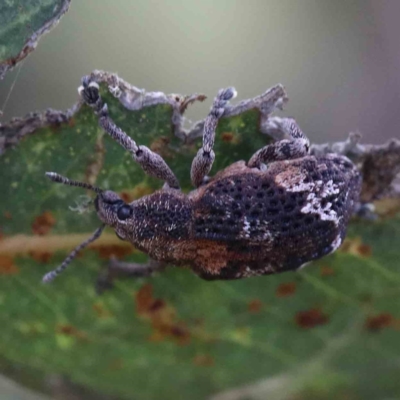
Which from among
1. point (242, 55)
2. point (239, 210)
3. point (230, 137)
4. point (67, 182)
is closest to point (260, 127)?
point (230, 137)

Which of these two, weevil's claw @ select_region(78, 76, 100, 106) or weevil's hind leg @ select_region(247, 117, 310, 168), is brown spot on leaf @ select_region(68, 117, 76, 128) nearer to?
weevil's claw @ select_region(78, 76, 100, 106)

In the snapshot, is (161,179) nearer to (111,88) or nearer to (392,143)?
(111,88)

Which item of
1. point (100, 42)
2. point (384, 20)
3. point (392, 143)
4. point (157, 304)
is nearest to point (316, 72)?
point (384, 20)

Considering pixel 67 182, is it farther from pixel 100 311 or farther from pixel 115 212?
pixel 100 311

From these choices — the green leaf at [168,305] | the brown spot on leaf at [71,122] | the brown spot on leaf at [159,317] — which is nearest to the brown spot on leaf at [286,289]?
the green leaf at [168,305]

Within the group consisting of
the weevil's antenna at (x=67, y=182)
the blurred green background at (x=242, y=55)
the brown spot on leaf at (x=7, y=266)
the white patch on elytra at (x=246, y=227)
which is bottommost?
the brown spot on leaf at (x=7, y=266)

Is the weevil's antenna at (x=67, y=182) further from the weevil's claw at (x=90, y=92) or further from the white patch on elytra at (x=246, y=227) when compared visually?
the white patch on elytra at (x=246, y=227)

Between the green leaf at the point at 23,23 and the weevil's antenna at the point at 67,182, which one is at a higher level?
the green leaf at the point at 23,23
